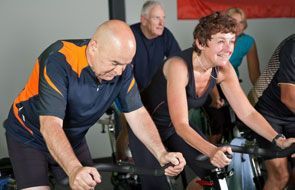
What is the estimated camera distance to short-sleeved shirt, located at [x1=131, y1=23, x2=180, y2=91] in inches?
142

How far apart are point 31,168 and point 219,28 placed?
1.04 metres

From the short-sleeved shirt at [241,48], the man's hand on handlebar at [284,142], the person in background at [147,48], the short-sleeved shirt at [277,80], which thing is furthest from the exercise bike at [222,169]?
→ the short-sleeved shirt at [241,48]

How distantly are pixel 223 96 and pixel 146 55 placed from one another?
665 mm

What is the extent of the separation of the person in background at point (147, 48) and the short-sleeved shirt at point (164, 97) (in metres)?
1.05

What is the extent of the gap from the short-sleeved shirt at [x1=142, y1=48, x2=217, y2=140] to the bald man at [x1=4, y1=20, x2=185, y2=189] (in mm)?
344

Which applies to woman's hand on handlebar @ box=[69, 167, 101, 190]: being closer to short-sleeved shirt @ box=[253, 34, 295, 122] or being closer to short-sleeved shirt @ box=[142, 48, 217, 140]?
short-sleeved shirt @ box=[142, 48, 217, 140]

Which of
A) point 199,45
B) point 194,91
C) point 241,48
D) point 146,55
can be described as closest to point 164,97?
point 194,91

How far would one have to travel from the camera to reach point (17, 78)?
421 cm

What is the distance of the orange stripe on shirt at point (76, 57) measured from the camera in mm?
1876

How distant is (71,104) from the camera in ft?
6.34

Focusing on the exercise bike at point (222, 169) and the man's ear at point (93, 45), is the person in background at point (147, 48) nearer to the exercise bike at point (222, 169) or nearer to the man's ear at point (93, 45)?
the exercise bike at point (222, 169)

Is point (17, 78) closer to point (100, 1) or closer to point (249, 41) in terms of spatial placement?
point (100, 1)

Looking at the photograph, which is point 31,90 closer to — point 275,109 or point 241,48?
point 275,109

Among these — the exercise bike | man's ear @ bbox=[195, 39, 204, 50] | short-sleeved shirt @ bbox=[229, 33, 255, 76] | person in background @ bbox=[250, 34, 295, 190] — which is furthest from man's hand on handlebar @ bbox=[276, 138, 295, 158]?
short-sleeved shirt @ bbox=[229, 33, 255, 76]
